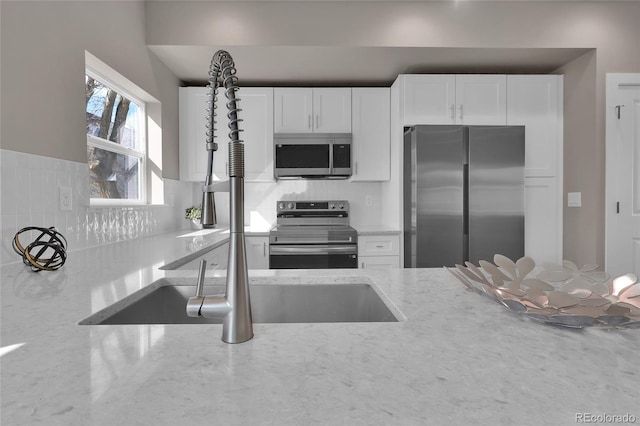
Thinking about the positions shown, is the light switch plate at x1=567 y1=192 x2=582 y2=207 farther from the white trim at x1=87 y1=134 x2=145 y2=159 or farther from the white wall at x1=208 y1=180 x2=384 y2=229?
the white trim at x1=87 y1=134 x2=145 y2=159

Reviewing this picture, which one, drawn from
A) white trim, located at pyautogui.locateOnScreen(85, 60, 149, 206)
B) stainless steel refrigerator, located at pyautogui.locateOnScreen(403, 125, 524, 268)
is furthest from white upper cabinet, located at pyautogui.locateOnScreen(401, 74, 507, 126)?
white trim, located at pyautogui.locateOnScreen(85, 60, 149, 206)

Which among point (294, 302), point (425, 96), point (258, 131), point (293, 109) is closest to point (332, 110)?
point (293, 109)

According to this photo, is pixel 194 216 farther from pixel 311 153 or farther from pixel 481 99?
pixel 481 99

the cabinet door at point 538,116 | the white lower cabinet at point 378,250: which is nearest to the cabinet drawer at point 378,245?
the white lower cabinet at point 378,250

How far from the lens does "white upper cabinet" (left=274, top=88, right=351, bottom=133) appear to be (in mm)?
3301

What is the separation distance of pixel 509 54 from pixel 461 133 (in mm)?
738

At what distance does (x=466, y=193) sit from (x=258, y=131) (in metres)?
1.96

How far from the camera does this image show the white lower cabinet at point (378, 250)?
3.04 metres

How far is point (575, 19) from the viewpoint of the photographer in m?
2.69

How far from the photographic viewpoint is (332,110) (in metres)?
3.31

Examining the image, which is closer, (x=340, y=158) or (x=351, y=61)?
(x=351, y=61)

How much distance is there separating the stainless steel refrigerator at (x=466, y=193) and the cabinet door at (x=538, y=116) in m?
0.28

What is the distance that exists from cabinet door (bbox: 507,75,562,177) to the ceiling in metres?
0.16

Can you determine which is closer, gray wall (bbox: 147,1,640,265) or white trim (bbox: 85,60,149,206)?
white trim (bbox: 85,60,149,206)
